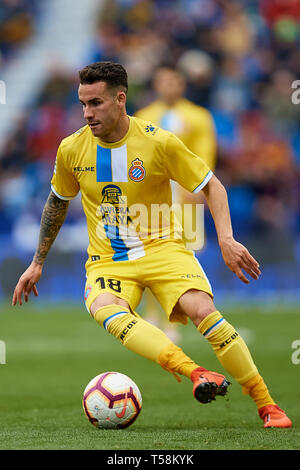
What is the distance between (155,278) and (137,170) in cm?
67

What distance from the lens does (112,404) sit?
502cm

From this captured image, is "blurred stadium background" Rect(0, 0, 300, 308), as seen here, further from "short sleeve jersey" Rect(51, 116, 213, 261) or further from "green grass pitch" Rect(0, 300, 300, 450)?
"short sleeve jersey" Rect(51, 116, 213, 261)

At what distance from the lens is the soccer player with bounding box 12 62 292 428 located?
5160 millimetres

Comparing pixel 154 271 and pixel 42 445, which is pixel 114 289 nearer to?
pixel 154 271

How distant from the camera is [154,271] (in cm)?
539

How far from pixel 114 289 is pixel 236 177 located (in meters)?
10.6

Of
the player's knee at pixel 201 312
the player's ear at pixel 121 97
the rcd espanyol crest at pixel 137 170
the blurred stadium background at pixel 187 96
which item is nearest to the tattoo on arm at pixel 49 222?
the rcd espanyol crest at pixel 137 170

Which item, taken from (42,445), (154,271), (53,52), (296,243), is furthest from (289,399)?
(53,52)

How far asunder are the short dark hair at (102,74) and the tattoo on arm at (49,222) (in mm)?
825

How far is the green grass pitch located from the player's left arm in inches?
35.7

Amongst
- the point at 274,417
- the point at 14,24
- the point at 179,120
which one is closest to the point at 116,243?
the point at 274,417

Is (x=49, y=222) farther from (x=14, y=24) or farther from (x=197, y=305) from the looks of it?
(x=14, y=24)

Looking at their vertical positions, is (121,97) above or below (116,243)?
above

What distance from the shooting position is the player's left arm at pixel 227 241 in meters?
4.94
